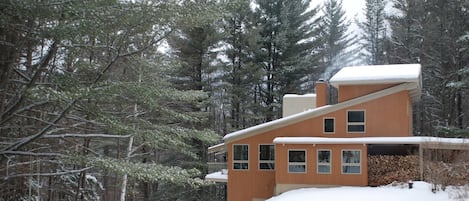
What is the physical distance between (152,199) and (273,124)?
28.1 ft

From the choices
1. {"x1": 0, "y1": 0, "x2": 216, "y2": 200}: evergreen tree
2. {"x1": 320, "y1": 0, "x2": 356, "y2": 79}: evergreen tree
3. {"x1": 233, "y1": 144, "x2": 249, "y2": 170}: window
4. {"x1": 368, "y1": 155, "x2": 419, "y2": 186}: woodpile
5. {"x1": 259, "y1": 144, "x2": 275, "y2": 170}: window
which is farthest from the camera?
{"x1": 320, "y1": 0, "x2": 356, "y2": 79}: evergreen tree

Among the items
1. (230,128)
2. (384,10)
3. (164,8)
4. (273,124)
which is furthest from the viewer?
(384,10)

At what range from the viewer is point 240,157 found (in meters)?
16.5

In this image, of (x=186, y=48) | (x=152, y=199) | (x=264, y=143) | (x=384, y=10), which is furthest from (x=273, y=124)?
(x=384, y=10)

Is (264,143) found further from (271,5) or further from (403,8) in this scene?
(403,8)

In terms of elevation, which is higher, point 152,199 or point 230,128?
point 230,128

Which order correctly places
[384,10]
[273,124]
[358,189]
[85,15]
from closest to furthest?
1. [85,15]
2. [358,189]
3. [273,124]
4. [384,10]

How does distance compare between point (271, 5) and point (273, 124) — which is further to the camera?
point (271, 5)

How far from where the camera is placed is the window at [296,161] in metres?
15.1

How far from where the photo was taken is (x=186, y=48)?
21297 millimetres

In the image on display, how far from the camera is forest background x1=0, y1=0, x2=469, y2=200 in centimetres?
810

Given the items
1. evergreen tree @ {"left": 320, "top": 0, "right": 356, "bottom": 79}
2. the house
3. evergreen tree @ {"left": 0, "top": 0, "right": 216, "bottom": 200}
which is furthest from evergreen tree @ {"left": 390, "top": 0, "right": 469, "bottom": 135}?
evergreen tree @ {"left": 0, "top": 0, "right": 216, "bottom": 200}

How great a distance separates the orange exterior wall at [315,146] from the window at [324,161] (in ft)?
0.44

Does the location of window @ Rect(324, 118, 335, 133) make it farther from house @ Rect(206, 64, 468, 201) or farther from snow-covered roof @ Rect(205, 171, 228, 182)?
snow-covered roof @ Rect(205, 171, 228, 182)
